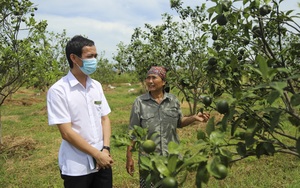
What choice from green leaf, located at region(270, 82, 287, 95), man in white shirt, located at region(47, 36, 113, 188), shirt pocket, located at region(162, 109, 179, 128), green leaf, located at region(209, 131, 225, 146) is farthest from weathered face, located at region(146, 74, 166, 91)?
green leaf, located at region(270, 82, 287, 95)

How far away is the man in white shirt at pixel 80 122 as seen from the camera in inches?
85.5

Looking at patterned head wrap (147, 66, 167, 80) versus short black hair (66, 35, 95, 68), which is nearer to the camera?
short black hair (66, 35, 95, 68)

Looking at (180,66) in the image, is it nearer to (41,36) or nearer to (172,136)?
(41,36)

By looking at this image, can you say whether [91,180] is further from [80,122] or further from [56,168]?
[56,168]

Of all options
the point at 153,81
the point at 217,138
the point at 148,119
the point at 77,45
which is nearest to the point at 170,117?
the point at 148,119

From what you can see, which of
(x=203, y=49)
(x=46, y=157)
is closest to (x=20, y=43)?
(x=46, y=157)

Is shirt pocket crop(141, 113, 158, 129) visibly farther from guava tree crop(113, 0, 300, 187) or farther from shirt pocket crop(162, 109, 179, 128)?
guava tree crop(113, 0, 300, 187)

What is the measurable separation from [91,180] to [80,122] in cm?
44

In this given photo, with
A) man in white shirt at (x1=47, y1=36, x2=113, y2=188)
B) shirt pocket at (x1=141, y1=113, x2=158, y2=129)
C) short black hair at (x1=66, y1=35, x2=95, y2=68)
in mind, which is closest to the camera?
man in white shirt at (x1=47, y1=36, x2=113, y2=188)

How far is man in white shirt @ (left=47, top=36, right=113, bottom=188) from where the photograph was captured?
2.17 metres

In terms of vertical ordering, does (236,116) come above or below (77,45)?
below

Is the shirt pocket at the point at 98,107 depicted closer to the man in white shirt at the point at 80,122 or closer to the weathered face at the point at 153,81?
the man in white shirt at the point at 80,122

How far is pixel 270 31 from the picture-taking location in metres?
2.02

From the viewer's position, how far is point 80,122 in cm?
225
